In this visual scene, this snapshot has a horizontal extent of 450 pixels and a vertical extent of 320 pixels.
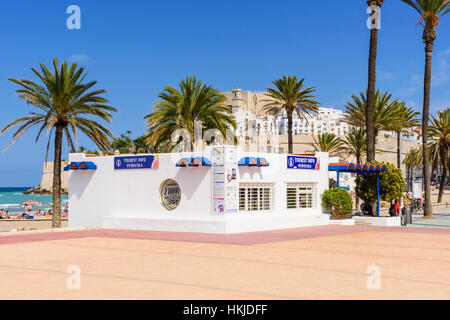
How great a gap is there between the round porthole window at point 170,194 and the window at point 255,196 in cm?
314

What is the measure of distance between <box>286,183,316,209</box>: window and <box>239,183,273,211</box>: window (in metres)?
1.45

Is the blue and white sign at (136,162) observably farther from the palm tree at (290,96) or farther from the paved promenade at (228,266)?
the palm tree at (290,96)

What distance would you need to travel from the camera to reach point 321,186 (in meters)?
30.0

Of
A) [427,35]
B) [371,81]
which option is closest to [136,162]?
[371,81]

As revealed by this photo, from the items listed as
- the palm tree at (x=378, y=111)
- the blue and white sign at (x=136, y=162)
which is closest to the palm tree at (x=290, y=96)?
the palm tree at (x=378, y=111)

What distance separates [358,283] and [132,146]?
4642 inches

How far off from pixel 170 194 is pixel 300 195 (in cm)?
745

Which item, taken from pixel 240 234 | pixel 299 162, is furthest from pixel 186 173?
pixel 299 162

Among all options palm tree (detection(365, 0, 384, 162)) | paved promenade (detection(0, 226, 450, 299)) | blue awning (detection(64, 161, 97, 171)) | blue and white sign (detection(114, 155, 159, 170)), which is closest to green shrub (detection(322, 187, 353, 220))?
palm tree (detection(365, 0, 384, 162))

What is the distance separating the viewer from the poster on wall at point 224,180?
79.5ft

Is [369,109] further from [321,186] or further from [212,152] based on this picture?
[212,152]

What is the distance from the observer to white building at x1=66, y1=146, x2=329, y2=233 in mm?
24531

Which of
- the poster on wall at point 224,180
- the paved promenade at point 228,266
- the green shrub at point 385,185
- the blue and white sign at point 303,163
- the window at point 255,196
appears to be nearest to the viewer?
the paved promenade at point 228,266

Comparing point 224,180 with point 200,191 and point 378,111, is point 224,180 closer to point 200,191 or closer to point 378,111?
point 200,191
